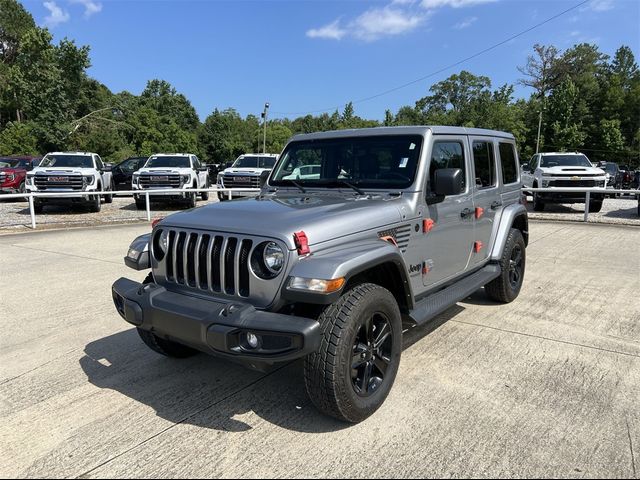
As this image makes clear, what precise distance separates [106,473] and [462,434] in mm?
2028

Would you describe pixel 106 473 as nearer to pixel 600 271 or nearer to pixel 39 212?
pixel 600 271

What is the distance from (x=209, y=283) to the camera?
3072mm

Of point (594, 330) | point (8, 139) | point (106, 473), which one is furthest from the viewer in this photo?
point (8, 139)

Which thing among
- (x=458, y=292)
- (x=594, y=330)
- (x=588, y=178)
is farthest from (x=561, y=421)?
(x=588, y=178)

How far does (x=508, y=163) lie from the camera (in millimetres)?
5766

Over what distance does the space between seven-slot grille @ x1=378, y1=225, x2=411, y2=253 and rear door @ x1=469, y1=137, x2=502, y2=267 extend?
54.4 inches

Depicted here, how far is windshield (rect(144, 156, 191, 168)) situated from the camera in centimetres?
1658

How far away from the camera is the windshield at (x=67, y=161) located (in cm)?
1486

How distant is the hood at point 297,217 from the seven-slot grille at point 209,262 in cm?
7

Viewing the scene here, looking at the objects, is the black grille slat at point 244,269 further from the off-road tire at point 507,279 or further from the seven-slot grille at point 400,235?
the off-road tire at point 507,279

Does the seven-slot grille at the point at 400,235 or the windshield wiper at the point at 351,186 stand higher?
the windshield wiper at the point at 351,186

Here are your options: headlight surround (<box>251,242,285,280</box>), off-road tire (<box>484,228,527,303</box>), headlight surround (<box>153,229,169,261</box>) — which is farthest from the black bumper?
off-road tire (<box>484,228,527,303</box>)

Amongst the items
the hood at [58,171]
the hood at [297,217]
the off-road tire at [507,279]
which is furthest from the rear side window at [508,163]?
the hood at [58,171]

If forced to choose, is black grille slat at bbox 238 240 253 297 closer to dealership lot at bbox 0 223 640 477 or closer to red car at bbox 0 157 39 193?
dealership lot at bbox 0 223 640 477
